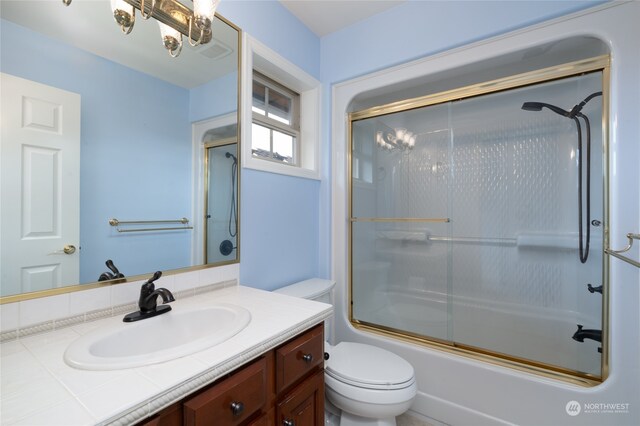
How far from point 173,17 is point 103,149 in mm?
602

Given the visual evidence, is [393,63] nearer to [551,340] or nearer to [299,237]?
[299,237]

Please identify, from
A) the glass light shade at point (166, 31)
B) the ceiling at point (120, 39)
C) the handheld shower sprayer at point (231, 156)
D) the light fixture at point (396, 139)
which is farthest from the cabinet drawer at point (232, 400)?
the light fixture at point (396, 139)

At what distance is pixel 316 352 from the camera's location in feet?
3.49

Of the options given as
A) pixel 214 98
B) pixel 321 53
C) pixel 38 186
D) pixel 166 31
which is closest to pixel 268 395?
pixel 38 186

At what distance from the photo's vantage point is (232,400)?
72 centimetres

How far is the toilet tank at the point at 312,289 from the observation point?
165cm

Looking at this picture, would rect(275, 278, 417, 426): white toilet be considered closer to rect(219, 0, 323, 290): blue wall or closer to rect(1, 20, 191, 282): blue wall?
rect(219, 0, 323, 290): blue wall

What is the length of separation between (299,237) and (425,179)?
1.08 meters

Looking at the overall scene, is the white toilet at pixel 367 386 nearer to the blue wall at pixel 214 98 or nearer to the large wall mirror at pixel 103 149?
the large wall mirror at pixel 103 149

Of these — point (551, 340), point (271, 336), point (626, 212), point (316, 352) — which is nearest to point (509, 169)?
point (626, 212)

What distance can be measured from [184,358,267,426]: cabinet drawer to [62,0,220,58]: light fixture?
1.27 metres

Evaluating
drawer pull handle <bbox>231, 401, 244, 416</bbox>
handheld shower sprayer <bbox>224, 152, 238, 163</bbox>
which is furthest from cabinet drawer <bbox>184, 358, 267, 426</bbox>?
handheld shower sprayer <bbox>224, 152, 238, 163</bbox>

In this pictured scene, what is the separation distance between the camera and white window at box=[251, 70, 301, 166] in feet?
6.19

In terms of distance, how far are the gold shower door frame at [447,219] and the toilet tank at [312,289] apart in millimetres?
268
